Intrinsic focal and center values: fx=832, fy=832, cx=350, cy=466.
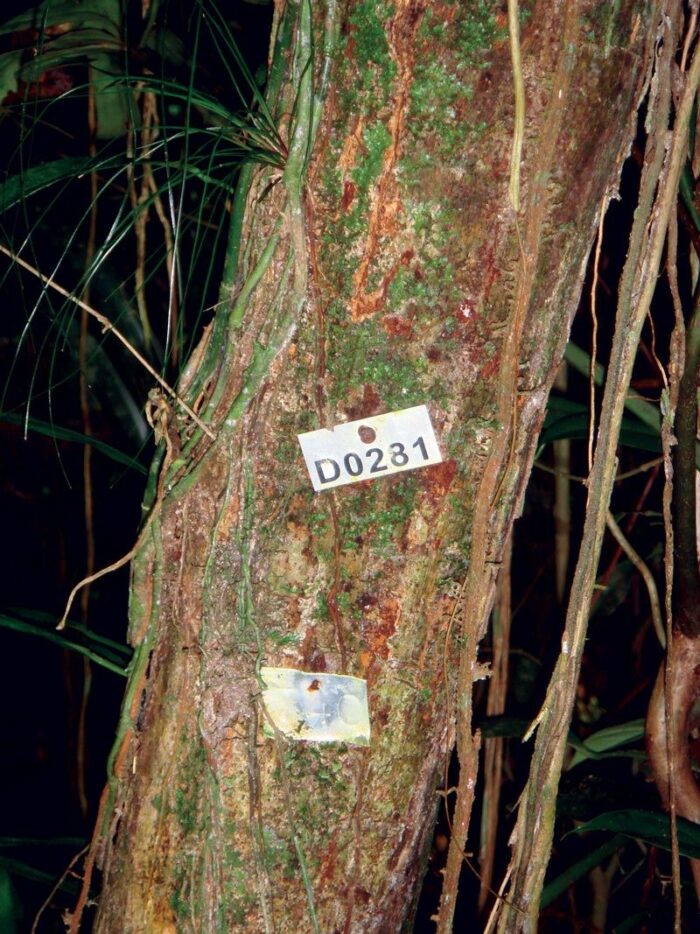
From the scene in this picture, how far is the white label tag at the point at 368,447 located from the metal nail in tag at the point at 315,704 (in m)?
0.15

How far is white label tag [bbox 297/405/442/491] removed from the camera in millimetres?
624

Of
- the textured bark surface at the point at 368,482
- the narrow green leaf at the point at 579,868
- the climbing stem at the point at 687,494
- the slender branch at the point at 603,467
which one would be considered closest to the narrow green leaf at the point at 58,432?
the textured bark surface at the point at 368,482

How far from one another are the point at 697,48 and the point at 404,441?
16.9 inches

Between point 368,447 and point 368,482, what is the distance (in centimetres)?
3

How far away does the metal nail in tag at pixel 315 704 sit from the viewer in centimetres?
65

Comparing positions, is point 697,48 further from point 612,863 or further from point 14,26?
point 612,863

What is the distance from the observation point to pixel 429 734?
0.68m

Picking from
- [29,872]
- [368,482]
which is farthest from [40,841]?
[368,482]

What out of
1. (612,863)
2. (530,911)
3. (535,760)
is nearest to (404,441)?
(535,760)

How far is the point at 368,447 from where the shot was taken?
625mm

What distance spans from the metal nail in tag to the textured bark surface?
0.01m

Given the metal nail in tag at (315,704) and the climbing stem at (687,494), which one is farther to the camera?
the climbing stem at (687,494)

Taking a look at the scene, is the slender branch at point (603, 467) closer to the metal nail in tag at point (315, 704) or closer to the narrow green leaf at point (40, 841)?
the metal nail in tag at point (315, 704)

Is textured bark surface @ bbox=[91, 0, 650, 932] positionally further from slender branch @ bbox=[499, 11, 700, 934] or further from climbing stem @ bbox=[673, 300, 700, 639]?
climbing stem @ bbox=[673, 300, 700, 639]
